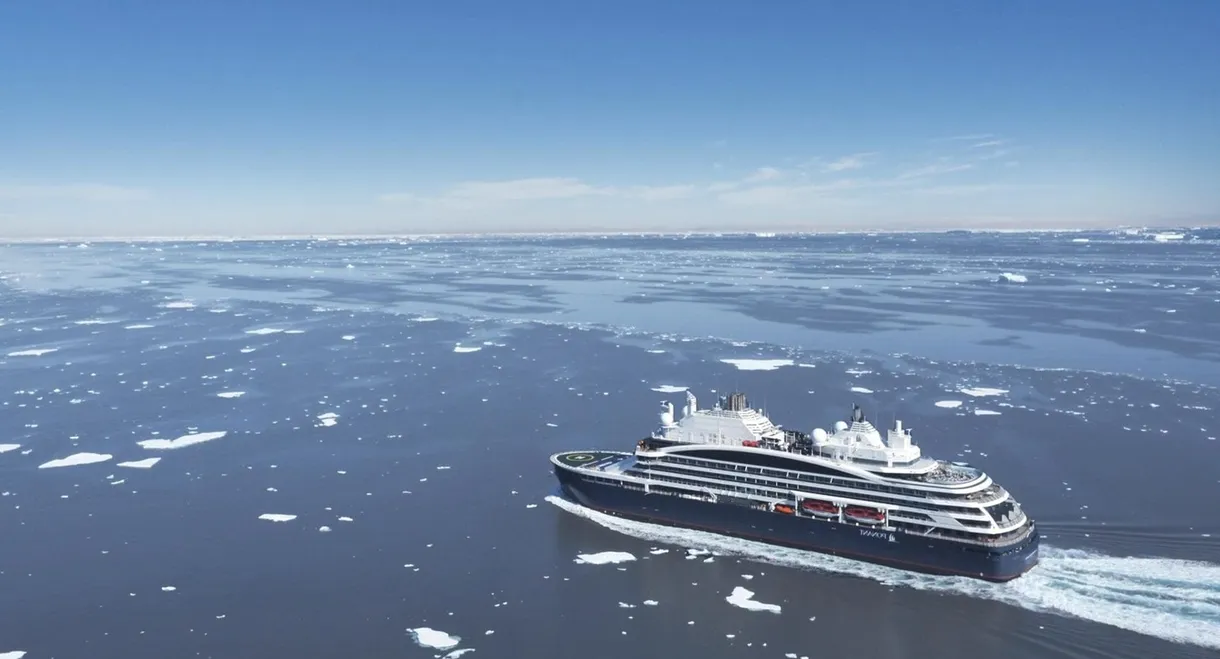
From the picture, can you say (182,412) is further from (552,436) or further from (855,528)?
(855,528)

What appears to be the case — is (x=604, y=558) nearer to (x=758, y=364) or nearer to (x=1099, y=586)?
(x=1099, y=586)

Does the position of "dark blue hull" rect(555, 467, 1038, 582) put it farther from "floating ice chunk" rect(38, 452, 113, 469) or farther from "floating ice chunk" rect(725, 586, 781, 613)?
"floating ice chunk" rect(38, 452, 113, 469)

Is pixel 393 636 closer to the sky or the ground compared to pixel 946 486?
closer to the ground

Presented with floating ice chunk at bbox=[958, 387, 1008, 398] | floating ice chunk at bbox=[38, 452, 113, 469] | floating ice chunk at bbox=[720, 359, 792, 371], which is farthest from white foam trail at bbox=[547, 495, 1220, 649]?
floating ice chunk at bbox=[38, 452, 113, 469]

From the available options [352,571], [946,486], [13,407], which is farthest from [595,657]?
[13,407]

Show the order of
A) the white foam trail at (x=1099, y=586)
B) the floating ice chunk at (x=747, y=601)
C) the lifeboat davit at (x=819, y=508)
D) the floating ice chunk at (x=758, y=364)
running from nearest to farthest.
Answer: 1. the white foam trail at (x=1099, y=586)
2. the floating ice chunk at (x=747, y=601)
3. the lifeboat davit at (x=819, y=508)
4. the floating ice chunk at (x=758, y=364)

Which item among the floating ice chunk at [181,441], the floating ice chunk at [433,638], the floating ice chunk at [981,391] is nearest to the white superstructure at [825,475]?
the floating ice chunk at [433,638]

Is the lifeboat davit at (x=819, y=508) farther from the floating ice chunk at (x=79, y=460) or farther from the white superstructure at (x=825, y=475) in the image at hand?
the floating ice chunk at (x=79, y=460)

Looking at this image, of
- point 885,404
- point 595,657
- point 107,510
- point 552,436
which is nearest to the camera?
point 595,657
